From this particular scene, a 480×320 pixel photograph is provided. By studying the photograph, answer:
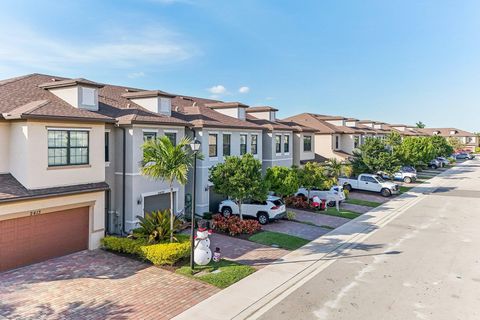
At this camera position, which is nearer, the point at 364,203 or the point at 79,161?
the point at 79,161

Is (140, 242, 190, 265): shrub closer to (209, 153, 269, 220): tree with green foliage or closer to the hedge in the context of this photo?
the hedge

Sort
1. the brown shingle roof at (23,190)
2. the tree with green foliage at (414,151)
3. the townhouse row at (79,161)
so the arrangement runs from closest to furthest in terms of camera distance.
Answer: the brown shingle roof at (23,190)
the townhouse row at (79,161)
the tree with green foliage at (414,151)

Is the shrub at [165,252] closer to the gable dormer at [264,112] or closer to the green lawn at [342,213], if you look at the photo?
the green lawn at [342,213]

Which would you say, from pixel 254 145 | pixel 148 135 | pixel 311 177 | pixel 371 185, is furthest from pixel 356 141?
pixel 148 135

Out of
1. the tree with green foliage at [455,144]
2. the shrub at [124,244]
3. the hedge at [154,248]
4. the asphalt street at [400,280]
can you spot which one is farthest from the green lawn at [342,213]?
the tree with green foliage at [455,144]

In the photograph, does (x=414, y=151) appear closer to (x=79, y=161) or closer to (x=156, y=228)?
(x=156, y=228)

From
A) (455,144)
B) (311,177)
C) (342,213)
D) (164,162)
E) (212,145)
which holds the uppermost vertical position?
(455,144)

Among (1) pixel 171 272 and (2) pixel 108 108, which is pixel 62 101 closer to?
(2) pixel 108 108

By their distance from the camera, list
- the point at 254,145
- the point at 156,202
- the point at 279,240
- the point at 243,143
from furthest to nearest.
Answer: the point at 254,145 → the point at 243,143 → the point at 156,202 → the point at 279,240
